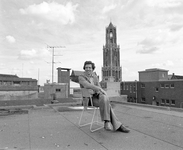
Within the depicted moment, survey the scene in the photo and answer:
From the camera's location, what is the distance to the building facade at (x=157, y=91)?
3597 cm

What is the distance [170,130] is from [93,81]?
243cm

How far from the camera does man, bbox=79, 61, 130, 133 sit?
4007 millimetres

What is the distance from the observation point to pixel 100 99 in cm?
416

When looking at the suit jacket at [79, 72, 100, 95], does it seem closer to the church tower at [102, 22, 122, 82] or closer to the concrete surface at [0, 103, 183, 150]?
the concrete surface at [0, 103, 183, 150]

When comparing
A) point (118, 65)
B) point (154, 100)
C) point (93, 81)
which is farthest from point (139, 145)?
point (118, 65)

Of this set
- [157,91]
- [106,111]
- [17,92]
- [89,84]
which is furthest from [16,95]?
[106,111]

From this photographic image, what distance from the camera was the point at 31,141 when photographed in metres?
3.47

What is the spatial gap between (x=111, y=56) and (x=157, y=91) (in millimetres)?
77255

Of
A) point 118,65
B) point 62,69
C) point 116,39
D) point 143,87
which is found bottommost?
point 143,87

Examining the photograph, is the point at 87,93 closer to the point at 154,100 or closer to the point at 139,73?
the point at 154,100

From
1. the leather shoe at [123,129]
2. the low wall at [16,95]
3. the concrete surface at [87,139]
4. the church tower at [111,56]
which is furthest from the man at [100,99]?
the church tower at [111,56]

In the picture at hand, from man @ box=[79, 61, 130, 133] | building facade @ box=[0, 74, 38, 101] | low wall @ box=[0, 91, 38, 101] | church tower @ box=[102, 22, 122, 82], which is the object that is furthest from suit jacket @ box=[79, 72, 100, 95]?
church tower @ box=[102, 22, 122, 82]

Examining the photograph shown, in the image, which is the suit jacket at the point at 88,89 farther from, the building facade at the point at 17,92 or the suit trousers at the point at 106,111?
the building facade at the point at 17,92

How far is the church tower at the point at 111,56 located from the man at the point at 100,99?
109 m
